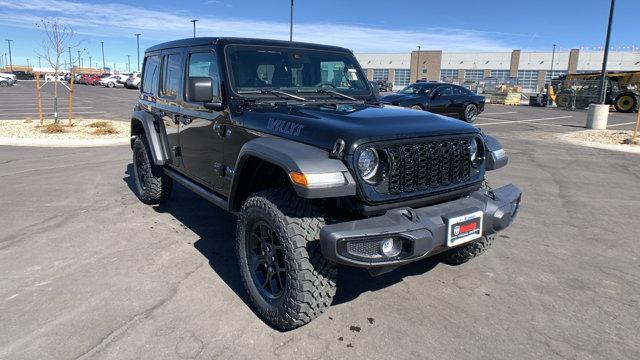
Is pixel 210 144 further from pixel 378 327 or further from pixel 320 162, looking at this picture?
pixel 378 327

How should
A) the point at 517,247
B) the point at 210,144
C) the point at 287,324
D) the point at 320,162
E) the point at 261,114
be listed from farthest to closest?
1. the point at 517,247
2. the point at 210,144
3. the point at 261,114
4. the point at 287,324
5. the point at 320,162

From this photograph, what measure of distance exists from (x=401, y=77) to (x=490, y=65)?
15603mm

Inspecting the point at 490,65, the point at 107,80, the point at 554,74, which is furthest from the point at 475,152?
the point at 490,65

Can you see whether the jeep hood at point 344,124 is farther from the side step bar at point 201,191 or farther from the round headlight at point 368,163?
the side step bar at point 201,191

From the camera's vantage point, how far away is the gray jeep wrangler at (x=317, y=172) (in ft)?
8.77

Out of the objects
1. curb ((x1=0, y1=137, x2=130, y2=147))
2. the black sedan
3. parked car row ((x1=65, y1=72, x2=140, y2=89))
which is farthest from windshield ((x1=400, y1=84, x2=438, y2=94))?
parked car row ((x1=65, y1=72, x2=140, y2=89))

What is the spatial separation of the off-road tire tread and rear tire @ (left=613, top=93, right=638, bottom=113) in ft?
100

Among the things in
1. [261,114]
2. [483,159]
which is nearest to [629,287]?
[483,159]

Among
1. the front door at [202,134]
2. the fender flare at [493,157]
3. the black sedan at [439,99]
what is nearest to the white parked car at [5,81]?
the black sedan at [439,99]

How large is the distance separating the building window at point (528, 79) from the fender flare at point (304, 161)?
83.0 meters

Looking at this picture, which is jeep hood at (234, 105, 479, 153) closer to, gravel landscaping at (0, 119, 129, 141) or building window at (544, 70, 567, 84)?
gravel landscaping at (0, 119, 129, 141)

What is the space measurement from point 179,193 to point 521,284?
4604mm

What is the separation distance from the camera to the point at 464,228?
2.90 metres

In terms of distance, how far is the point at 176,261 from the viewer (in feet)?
13.3
